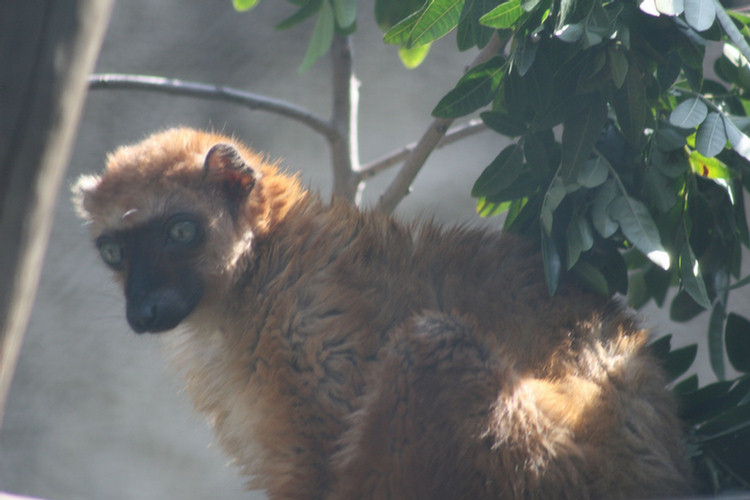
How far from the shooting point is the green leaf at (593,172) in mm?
2826

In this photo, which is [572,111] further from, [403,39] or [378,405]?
[378,405]

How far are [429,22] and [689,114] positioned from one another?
3.49 ft

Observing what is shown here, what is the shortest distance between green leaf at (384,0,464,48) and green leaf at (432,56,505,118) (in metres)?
0.21

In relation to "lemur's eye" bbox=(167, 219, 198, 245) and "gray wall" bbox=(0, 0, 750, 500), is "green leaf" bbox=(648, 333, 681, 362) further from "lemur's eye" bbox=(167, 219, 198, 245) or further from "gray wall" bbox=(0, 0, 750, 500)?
"gray wall" bbox=(0, 0, 750, 500)

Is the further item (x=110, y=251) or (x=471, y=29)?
(x=110, y=251)

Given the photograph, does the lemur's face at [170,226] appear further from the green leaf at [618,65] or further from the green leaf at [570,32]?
the green leaf at [618,65]

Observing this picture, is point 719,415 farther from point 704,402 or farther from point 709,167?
point 709,167

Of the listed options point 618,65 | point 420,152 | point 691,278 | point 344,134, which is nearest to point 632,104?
point 618,65

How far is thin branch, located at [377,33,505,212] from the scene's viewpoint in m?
3.35

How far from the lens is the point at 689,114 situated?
9.01 ft

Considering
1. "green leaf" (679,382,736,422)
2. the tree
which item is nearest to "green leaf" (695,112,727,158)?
the tree

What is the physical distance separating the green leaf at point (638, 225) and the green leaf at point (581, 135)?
0.26 meters

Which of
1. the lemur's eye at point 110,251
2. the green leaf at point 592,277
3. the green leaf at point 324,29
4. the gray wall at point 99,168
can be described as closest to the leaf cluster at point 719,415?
the green leaf at point 592,277

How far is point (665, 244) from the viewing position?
3066 millimetres
